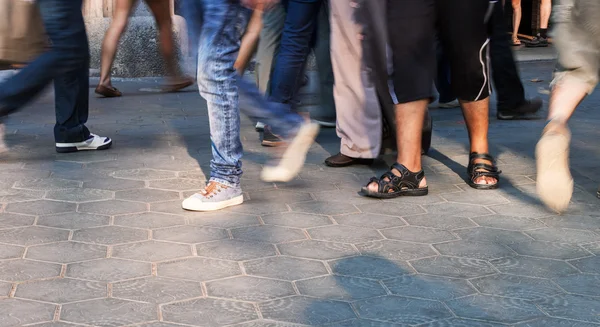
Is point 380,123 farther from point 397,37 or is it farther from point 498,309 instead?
point 498,309

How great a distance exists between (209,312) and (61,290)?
0.56 meters

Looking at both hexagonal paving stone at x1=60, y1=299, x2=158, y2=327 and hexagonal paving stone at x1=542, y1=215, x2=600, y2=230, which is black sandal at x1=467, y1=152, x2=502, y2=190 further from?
hexagonal paving stone at x1=60, y1=299, x2=158, y2=327

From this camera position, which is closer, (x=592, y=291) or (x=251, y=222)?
(x=592, y=291)

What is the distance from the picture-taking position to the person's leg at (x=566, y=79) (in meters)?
3.94

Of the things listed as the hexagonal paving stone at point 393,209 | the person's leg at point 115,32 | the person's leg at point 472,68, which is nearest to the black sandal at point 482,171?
the person's leg at point 472,68

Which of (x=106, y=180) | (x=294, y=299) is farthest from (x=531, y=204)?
(x=106, y=180)

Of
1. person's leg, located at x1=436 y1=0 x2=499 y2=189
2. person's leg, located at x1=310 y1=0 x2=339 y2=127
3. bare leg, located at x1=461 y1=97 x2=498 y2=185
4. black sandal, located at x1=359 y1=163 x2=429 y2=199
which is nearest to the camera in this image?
person's leg, located at x1=436 y1=0 x2=499 y2=189

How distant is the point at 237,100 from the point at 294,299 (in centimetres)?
136

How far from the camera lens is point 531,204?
443 cm

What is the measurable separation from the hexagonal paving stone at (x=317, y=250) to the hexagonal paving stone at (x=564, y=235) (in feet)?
2.60

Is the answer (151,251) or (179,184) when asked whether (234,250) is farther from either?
(179,184)

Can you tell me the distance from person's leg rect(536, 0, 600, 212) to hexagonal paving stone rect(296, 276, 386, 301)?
1.02 metres

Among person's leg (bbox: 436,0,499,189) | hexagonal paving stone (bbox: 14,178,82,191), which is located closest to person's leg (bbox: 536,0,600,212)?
person's leg (bbox: 436,0,499,189)

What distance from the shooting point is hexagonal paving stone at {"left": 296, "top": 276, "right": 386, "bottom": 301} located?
10.6 ft
